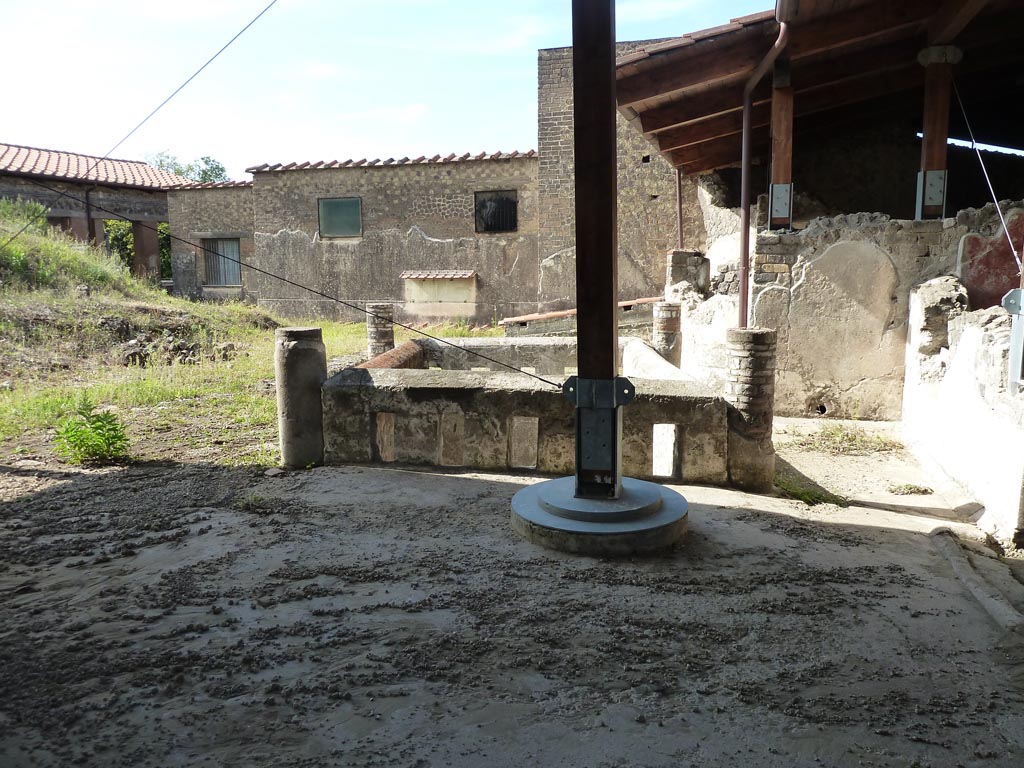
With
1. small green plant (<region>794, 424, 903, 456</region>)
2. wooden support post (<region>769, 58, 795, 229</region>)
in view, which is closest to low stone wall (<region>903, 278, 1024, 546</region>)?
small green plant (<region>794, 424, 903, 456</region>)

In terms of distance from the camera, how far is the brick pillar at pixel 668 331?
9.70m

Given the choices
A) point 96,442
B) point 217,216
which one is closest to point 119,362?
point 96,442

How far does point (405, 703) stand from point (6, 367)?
9153 mm

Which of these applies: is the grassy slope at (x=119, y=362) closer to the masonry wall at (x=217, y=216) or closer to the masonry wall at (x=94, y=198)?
the masonry wall at (x=94, y=198)

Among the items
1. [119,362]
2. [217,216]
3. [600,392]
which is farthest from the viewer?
[217,216]

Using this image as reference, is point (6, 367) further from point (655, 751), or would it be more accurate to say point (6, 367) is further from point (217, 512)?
point (655, 751)

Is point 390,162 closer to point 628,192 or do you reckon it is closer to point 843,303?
point 628,192

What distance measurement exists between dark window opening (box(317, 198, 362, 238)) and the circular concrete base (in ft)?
44.9

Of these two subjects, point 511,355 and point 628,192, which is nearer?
point 511,355

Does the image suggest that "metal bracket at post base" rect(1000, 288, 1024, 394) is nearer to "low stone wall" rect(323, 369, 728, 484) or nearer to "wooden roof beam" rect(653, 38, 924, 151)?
"low stone wall" rect(323, 369, 728, 484)

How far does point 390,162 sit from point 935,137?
11.3m

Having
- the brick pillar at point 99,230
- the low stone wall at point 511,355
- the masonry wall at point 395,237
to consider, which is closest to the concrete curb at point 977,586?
the low stone wall at point 511,355

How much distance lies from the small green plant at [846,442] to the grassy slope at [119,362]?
16.1 feet

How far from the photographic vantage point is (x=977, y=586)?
3.49 m
